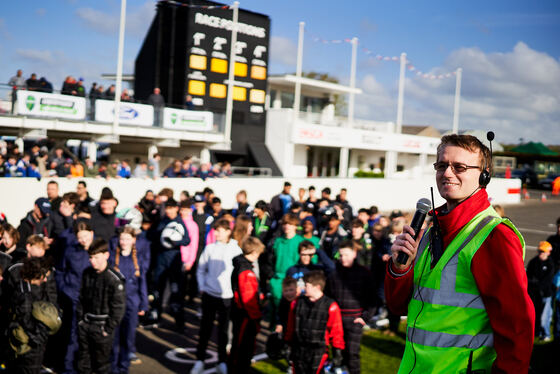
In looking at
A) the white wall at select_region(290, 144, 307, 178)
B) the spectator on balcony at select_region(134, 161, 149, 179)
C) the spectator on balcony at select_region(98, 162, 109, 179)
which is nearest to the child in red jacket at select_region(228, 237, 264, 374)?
the spectator on balcony at select_region(98, 162, 109, 179)

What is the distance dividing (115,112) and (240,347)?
17.9m

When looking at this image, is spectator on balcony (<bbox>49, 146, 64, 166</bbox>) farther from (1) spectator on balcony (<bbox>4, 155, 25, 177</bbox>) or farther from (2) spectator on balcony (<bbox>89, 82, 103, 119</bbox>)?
(2) spectator on balcony (<bbox>89, 82, 103, 119</bbox>)

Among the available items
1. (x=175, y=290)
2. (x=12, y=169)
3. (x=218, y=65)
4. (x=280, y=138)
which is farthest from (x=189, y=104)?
(x=175, y=290)

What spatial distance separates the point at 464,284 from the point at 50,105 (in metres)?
21.1

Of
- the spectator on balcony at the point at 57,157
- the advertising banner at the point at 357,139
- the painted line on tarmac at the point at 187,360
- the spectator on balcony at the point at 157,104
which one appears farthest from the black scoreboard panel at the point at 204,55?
the painted line on tarmac at the point at 187,360

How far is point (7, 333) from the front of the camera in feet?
20.1

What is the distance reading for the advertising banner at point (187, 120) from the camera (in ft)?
81.6

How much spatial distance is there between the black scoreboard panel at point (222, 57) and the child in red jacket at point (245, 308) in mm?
21348

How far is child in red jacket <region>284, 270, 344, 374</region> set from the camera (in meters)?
5.87

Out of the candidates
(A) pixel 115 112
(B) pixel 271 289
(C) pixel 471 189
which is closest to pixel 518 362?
(C) pixel 471 189

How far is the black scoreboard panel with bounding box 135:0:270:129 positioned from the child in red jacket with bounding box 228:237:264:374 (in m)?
21.3

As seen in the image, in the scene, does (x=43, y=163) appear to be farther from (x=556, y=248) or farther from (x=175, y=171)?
(x=556, y=248)

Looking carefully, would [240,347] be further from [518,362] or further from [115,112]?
[115,112]

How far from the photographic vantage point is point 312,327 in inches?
231
